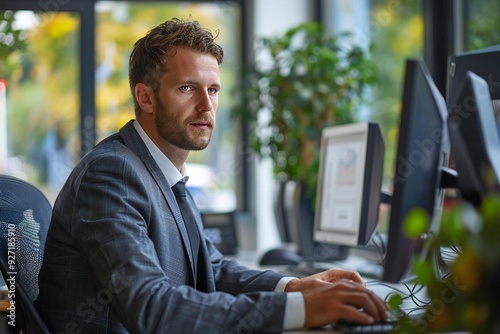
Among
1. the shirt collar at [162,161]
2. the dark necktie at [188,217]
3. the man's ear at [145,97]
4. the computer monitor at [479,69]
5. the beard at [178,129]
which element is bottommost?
the dark necktie at [188,217]

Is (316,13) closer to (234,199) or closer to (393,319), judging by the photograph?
(234,199)

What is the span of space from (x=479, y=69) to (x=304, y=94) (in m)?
2.13

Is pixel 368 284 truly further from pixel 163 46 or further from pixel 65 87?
pixel 65 87

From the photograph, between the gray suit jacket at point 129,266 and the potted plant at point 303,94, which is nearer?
the gray suit jacket at point 129,266

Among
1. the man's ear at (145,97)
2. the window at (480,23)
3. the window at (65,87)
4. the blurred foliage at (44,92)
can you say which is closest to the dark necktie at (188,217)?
the man's ear at (145,97)

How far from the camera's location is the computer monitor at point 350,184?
235cm

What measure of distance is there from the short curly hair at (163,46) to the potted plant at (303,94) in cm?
191

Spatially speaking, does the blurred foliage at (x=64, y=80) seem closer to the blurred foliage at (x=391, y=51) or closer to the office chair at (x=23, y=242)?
the blurred foliage at (x=391, y=51)

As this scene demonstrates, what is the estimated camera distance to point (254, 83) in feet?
13.6

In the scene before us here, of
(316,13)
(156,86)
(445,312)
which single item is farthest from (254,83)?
(445,312)

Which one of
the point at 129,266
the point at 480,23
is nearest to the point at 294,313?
the point at 129,266

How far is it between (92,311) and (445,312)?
0.90 metres

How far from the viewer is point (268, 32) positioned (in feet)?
16.1

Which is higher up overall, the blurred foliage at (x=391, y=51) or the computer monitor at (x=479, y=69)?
the blurred foliage at (x=391, y=51)
